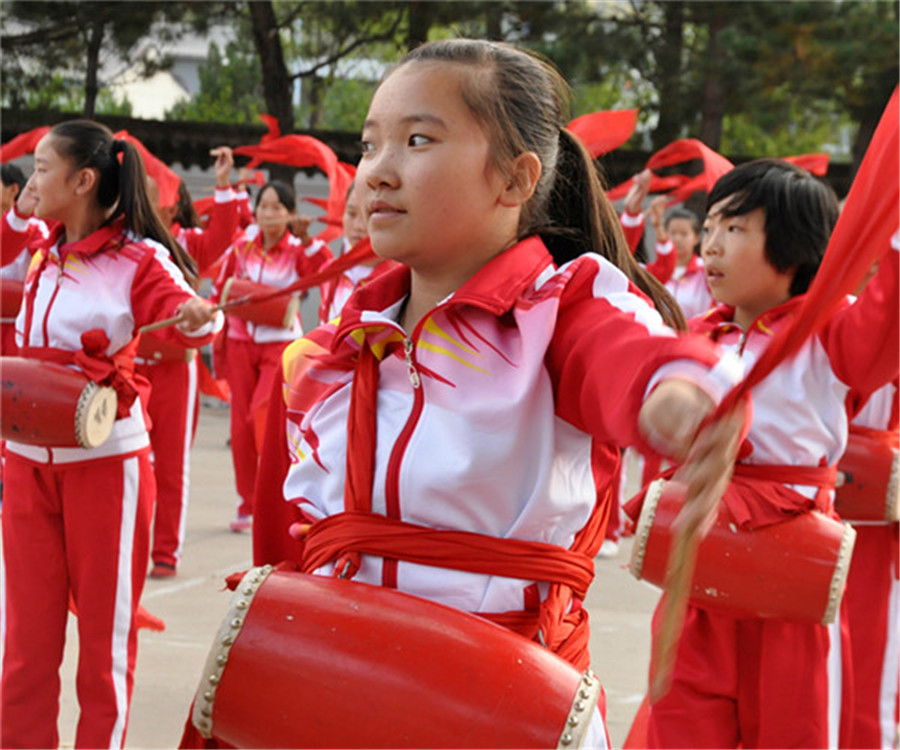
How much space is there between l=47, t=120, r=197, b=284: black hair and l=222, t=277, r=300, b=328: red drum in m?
2.82

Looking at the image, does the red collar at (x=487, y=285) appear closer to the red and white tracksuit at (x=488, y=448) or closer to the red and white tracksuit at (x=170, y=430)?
the red and white tracksuit at (x=488, y=448)

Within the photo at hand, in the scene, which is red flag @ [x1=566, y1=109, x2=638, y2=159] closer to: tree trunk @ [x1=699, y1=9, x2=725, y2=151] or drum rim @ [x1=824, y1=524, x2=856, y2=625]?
drum rim @ [x1=824, y1=524, x2=856, y2=625]

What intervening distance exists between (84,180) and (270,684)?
2.06 metres

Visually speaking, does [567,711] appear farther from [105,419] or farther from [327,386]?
[105,419]

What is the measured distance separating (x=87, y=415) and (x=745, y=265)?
58.0 inches

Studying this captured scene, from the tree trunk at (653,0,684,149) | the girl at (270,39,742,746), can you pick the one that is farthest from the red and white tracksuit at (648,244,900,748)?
the tree trunk at (653,0,684,149)

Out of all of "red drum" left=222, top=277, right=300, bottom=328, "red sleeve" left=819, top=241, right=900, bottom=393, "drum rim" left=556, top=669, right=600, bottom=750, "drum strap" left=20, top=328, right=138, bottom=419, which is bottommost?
"red drum" left=222, top=277, right=300, bottom=328

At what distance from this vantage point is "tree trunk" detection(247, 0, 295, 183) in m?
12.0

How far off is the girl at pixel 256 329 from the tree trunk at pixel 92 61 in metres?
5.27

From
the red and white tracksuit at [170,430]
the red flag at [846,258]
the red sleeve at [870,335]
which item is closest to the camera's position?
the red flag at [846,258]

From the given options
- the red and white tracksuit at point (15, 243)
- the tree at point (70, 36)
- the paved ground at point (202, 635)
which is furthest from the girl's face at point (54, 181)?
the tree at point (70, 36)

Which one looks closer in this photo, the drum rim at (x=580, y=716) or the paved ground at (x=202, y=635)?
the drum rim at (x=580, y=716)

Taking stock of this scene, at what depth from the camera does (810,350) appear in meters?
2.63

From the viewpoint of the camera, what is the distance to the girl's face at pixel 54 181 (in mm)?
3170
